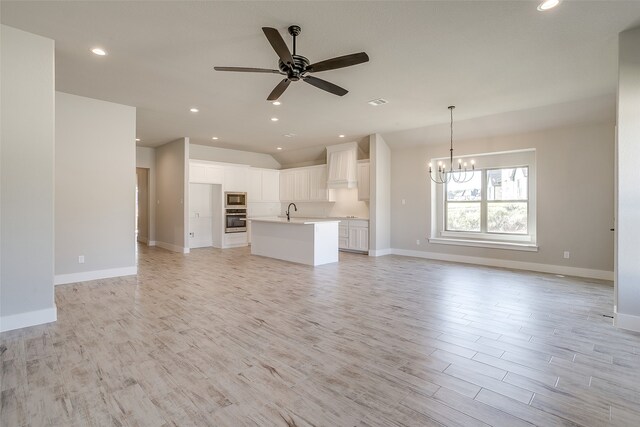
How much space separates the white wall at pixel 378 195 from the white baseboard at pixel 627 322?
469 centimetres

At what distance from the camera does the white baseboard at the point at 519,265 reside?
5346mm

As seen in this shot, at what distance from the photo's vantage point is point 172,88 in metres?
4.55

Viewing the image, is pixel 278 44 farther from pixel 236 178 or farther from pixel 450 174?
pixel 236 178

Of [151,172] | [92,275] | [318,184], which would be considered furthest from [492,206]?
[151,172]

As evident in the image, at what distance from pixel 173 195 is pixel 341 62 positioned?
22.3ft

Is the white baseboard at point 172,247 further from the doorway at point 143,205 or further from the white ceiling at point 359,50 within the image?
the white ceiling at point 359,50

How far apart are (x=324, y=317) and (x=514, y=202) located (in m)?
5.14

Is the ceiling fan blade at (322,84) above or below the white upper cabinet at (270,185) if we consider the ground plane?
above

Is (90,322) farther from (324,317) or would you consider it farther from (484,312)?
(484,312)

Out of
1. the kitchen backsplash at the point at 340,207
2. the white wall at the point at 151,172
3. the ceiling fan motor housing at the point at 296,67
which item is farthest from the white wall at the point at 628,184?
the white wall at the point at 151,172

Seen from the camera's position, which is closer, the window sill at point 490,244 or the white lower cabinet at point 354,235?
the window sill at point 490,244

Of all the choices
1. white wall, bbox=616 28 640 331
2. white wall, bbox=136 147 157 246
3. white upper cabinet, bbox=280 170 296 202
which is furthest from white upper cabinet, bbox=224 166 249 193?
white wall, bbox=616 28 640 331

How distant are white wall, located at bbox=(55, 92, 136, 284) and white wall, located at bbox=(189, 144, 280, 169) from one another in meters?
3.68

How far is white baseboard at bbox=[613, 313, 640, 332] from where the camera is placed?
3.09m
